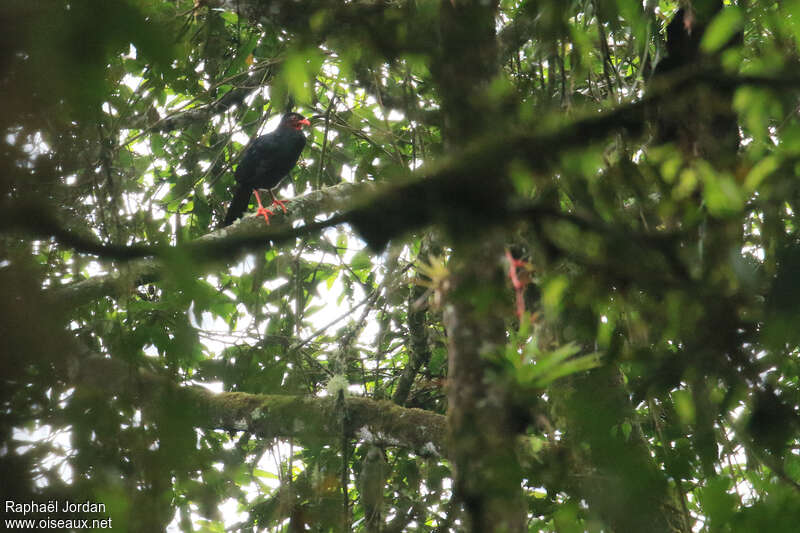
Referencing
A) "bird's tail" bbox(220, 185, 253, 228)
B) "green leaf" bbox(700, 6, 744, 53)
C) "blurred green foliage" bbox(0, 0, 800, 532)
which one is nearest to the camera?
"blurred green foliage" bbox(0, 0, 800, 532)

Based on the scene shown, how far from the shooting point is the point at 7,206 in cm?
74

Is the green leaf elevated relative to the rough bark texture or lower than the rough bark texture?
elevated

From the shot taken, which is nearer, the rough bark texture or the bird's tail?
the rough bark texture

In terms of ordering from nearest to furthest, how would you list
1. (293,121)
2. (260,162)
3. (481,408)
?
(481,408) < (260,162) < (293,121)

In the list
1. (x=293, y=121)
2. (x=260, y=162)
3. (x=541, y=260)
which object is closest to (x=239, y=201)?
(x=260, y=162)

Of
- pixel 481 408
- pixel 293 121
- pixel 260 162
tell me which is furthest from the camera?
pixel 293 121

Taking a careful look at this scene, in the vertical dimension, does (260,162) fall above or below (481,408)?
above

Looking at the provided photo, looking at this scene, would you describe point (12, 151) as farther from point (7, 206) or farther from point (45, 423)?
point (45, 423)

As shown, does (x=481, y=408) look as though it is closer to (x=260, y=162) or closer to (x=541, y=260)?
(x=541, y=260)

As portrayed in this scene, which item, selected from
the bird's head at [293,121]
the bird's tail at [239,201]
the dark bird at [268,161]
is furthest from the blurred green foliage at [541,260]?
the bird's head at [293,121]

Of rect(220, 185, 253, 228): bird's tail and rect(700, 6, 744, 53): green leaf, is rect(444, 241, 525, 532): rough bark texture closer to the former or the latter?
rect(700, 6, 744, 53): green leaf

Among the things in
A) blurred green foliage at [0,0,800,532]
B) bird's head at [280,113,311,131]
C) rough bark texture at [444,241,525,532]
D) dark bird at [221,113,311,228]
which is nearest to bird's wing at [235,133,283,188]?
dark bird at [221,113,311,228]

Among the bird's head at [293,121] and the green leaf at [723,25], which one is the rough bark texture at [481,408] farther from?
the bird's head at [293,121]

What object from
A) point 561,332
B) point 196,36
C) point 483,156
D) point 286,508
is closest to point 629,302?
point 561,332
